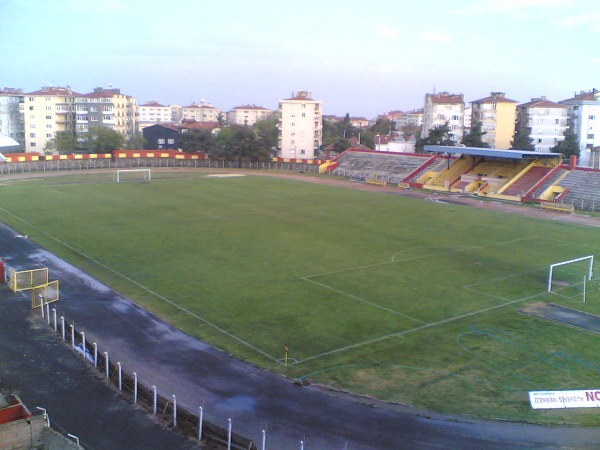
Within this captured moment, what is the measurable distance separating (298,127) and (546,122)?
128 ft

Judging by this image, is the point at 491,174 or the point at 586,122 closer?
the point at 491,174

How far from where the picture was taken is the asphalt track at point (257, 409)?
13.9m

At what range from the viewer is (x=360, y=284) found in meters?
26.7

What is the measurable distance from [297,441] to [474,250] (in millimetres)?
22821

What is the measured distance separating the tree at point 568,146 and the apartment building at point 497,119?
30.1ft

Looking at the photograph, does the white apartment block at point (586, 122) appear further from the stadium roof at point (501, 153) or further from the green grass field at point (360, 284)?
the green grass field at point (360, 284)

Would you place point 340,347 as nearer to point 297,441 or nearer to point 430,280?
point 297,441

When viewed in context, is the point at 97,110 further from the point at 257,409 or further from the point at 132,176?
the point at 257,409

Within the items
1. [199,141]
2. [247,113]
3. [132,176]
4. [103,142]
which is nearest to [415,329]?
[132,176]

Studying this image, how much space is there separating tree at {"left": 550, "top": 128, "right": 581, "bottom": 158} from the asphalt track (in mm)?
72621

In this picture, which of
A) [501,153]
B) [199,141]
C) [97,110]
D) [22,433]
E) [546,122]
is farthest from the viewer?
[97,110]

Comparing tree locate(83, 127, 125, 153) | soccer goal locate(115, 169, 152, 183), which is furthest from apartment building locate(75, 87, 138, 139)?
soccer goal locate(115, 169, 152, 183)

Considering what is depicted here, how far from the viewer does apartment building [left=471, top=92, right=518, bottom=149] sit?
314 feet

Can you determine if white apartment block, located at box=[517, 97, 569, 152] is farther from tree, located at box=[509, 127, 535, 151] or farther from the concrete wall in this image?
the concrete wall
